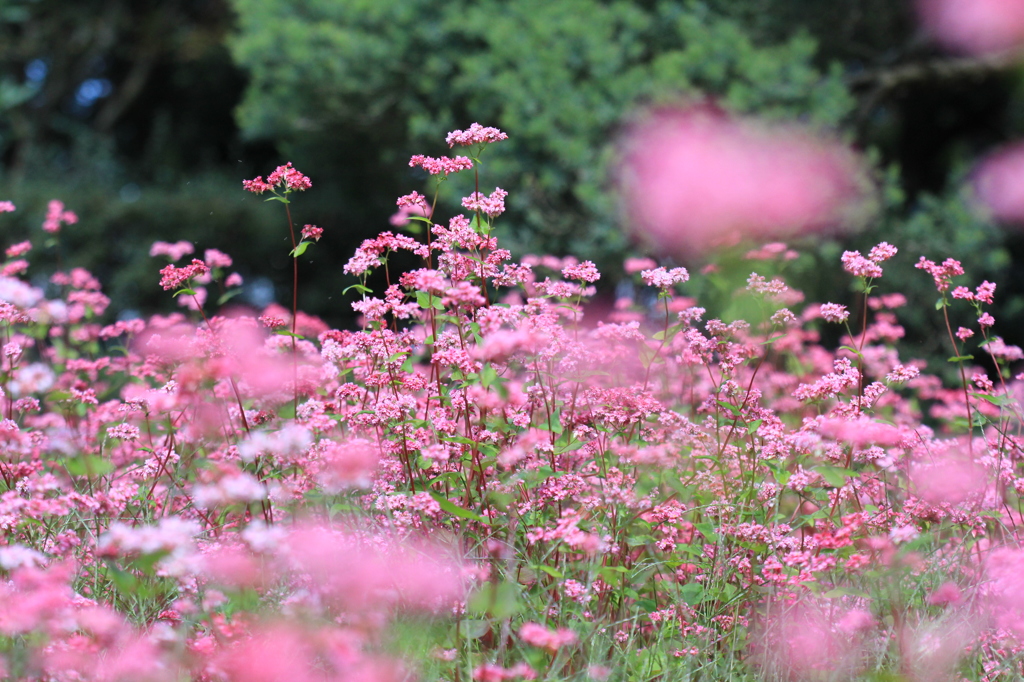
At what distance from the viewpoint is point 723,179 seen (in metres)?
5.41

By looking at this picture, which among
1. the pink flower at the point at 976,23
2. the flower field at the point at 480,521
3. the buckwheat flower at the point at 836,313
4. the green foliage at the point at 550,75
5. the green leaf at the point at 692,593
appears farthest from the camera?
the green foliage at the point at 550,75

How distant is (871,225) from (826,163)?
0.59 meters

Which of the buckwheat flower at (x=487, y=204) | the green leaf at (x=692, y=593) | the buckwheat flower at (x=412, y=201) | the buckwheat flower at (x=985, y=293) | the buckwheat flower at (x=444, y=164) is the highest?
the buckwheat flower at (x=444, y=164)

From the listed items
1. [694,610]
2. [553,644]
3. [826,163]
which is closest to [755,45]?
[826,163]

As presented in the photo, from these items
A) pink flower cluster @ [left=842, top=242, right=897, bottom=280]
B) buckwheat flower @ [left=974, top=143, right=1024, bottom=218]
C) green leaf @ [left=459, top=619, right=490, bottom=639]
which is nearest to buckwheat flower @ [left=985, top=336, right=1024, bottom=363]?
Answer: pink flower cluster @ [left=842, top=242, right=897, bottom=280]

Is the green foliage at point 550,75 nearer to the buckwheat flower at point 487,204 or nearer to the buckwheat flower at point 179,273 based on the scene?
the buckwheat flower at point 487,204

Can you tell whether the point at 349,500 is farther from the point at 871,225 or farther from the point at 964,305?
the point at 964,305

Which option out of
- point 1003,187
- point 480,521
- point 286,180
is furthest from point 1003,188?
point 286,180

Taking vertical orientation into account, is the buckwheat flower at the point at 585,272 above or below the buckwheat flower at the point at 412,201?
below

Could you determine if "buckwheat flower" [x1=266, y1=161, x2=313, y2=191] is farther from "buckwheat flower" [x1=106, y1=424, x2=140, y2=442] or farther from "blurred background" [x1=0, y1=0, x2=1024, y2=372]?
"blurred background" [x1=0, y1=0, x2=1024, y2=372]

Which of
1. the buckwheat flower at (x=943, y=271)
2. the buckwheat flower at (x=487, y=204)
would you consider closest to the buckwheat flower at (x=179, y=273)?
the buckwheat flower at (x=487, y=204)

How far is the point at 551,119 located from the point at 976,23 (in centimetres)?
328

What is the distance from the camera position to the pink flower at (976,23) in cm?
577

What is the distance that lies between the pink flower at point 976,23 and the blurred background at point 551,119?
0.56 ft
